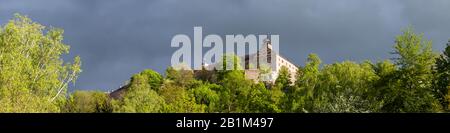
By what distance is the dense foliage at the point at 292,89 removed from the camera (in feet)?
128

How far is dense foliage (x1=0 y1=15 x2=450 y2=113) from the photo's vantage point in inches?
1532

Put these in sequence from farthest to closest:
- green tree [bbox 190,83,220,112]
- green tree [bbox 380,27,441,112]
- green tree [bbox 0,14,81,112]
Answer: green tree [bbox 190,83,220,112], green tree [bbox 380,27,441,112], green tree [bbox 0,14,81,112]

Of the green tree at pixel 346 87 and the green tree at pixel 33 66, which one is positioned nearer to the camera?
the green tree at pixel 33 66

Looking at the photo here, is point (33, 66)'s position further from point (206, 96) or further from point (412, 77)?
point (206, 96)

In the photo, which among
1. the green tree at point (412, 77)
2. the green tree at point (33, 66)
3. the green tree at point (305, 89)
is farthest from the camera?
the green tree at point (305, 89)

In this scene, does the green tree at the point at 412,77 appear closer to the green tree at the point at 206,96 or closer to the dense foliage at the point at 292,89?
the dense foliage at the point at 292,89

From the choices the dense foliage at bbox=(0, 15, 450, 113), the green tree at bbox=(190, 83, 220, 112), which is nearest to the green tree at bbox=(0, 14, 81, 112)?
the dense foliage at bbox=(0, 15, 450, 113)

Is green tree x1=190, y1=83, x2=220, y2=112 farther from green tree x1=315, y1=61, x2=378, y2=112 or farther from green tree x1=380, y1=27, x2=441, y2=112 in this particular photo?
green tree x1=380, y1=27, x2=441, y2=112

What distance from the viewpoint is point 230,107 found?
288 feet

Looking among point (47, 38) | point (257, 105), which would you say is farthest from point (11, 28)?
point (257, 105)

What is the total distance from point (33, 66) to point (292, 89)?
43120 millimetres

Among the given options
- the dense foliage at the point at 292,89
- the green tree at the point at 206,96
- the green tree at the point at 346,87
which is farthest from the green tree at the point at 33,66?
the green tree at the point at 206,96
